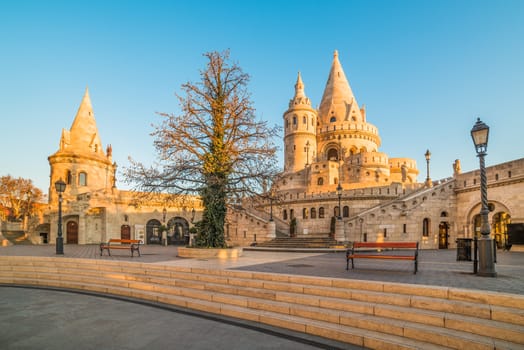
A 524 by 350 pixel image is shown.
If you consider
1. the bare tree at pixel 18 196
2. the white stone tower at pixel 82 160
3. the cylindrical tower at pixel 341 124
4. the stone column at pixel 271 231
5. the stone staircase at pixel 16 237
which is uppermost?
the cylindrical tower at pixel 341 124

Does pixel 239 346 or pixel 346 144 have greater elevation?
pixel 346 144

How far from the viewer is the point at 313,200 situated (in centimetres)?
3400

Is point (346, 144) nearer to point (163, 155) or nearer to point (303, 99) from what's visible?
point (303, 99)

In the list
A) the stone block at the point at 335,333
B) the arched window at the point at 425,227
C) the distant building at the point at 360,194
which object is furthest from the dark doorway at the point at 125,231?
the stone block at the point at 335,333

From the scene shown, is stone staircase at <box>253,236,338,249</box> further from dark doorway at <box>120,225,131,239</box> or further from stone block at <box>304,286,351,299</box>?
dark doorway at <box>120,225,131,239</box>

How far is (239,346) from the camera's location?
507 cm

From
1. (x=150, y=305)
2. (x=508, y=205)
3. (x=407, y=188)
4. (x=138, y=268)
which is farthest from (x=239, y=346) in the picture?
(x=407, y=188)

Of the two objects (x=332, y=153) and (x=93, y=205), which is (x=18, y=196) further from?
(x=332, y=153)

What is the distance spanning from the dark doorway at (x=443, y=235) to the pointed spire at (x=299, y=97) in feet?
130

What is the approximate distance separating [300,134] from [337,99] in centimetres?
1222

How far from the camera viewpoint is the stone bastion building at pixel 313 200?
77.5ft

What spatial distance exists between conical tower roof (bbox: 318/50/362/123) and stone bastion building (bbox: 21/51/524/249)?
46 centimetres

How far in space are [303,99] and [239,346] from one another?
192 ft

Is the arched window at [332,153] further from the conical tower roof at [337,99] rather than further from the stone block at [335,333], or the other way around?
the stone block at [335,333]
